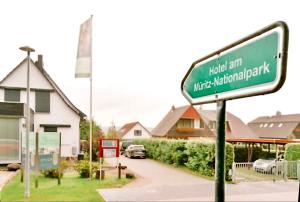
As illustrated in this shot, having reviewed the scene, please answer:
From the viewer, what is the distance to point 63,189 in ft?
42.2

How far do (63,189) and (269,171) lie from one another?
1512 centimetres

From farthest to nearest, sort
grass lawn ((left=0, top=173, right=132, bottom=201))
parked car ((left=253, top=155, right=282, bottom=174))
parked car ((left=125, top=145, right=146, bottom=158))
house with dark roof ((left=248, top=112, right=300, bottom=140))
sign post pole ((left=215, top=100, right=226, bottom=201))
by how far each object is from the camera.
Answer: house with dark roof ((left=248, top=112, right=300, bottom=140)) < parked car ((left=125, top=145, right=146, bottom=158)) < parked car ((left=253, top=155, right=282, bottom=174)) < grass lawn ((left=0, top=173, right=132, bottom=201)) < sign post pole ((left=215, top=100, right=226, bottom=201))

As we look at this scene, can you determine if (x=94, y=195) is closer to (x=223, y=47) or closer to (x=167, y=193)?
(x=167, y=193)

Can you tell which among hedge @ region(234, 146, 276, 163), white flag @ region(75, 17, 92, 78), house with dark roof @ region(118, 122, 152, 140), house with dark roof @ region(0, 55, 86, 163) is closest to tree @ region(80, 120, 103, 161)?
house with dark roof @ region(0, 55, 86, 163)

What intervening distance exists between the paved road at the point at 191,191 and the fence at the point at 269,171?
98 cm

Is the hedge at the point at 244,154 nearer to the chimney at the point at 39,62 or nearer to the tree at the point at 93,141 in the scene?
the tree at the point at 93,141

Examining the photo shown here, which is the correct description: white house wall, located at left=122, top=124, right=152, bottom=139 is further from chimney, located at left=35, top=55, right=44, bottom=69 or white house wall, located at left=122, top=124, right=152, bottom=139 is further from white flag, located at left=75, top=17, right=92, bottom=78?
white flag, located at left=75, top=17, right=92, bottom=78

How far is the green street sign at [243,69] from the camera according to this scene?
1569 mm

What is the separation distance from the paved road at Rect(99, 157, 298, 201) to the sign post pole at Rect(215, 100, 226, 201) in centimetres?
1012

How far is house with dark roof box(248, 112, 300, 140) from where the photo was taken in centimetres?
5669

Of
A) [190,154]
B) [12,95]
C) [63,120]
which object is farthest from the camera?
[63,120]

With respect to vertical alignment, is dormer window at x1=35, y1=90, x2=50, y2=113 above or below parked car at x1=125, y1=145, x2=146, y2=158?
above

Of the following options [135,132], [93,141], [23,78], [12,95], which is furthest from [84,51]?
[135,132]

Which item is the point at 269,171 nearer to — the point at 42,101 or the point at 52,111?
the point at 52,111
